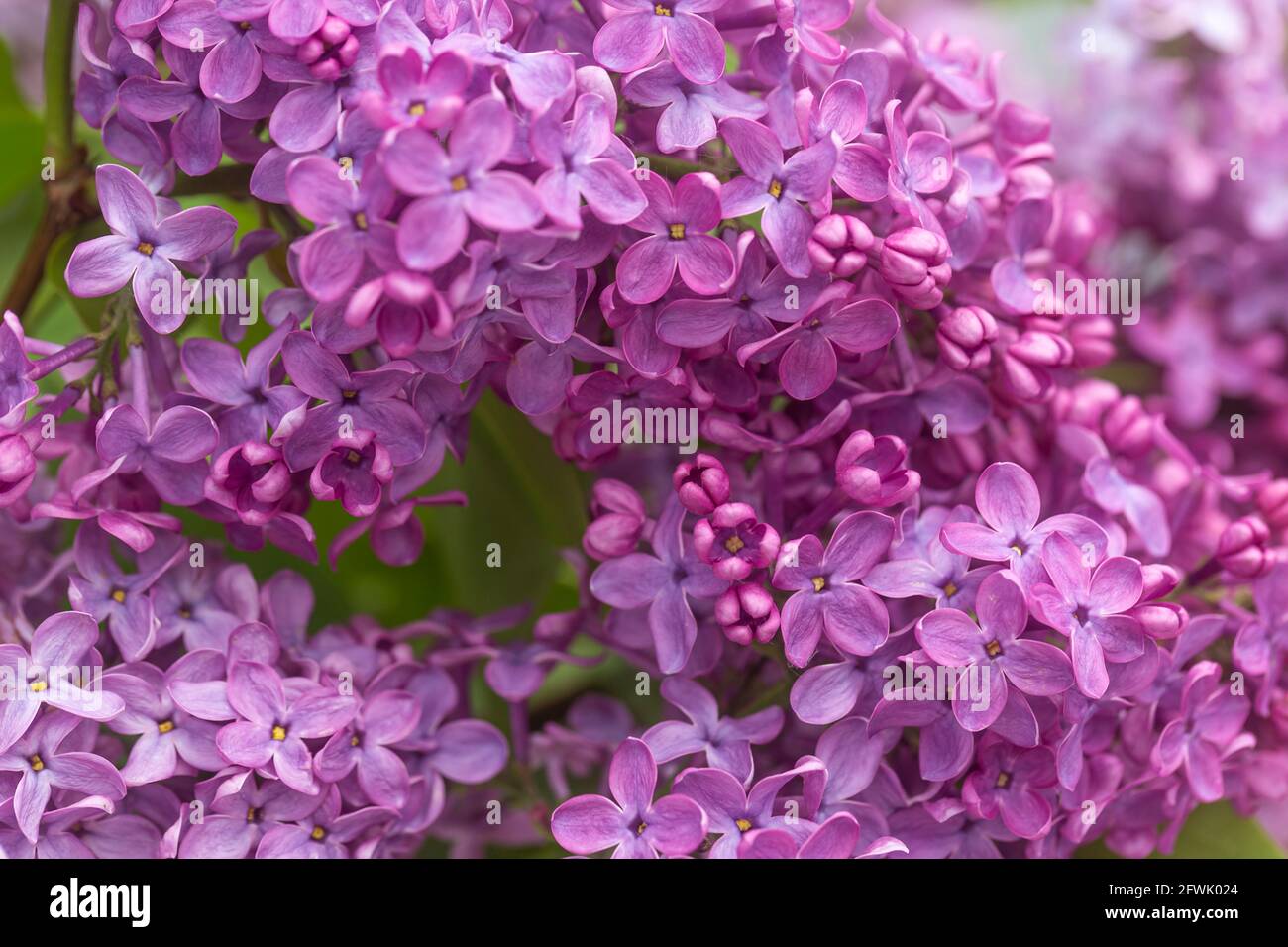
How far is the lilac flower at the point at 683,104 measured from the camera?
0.65 metres

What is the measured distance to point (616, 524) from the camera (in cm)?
70

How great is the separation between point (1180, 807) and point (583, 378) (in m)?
0.45

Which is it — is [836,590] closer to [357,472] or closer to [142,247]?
[357,472]

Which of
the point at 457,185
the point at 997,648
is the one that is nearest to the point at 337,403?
the point at 457,185

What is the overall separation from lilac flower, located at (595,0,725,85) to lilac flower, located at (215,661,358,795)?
0.38m

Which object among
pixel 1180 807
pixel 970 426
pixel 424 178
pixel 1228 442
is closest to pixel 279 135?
pixel 424 178

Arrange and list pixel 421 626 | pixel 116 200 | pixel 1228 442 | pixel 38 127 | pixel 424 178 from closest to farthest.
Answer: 1. pixel 424 178
2. pixel 116 200
3. pixel 421 626
4. pixel 38 127
5. pixel 1228 442

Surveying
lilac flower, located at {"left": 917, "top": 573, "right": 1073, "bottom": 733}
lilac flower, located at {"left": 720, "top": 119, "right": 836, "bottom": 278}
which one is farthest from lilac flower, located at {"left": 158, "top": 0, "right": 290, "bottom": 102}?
lilac flower, located at {"left": 917, "top": 573, "right": 1073, "bottom": 733}

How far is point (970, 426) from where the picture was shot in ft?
2.36

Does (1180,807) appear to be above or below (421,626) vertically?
below

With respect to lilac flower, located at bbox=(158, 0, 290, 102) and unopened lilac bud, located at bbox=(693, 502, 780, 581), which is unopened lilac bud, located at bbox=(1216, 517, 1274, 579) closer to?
unopened lilac bud, located at bbox=(693, 502, 780, 581)

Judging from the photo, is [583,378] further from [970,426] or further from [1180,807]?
[1180,807]

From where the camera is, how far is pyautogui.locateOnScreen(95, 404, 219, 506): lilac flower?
25.6 inches
